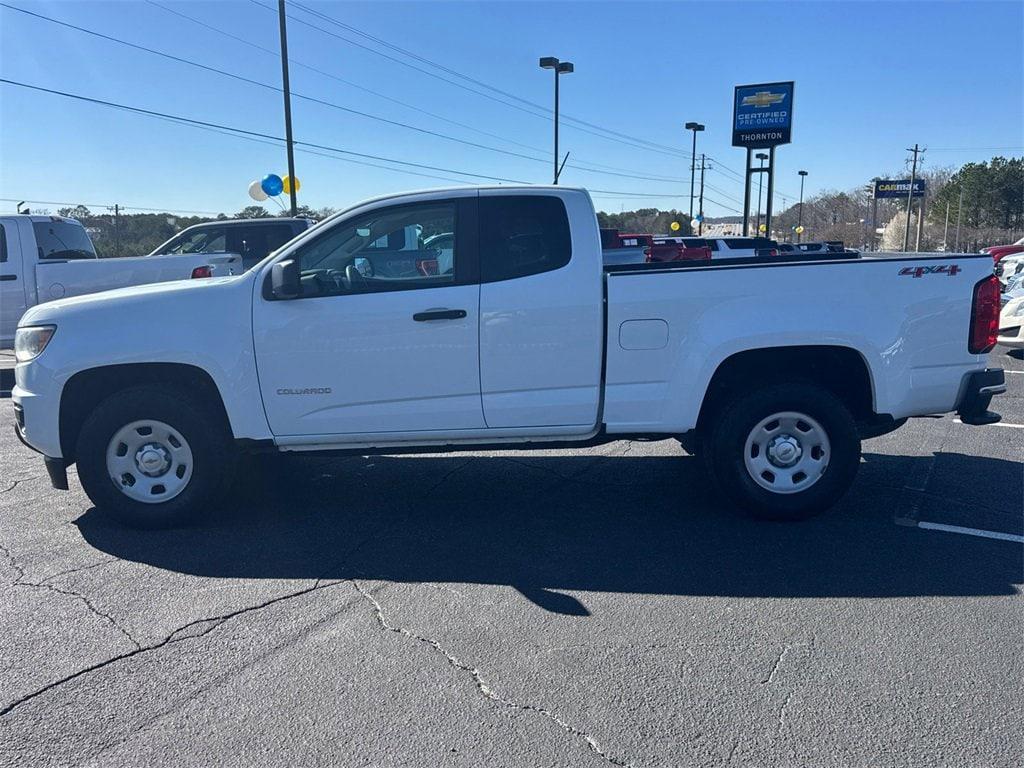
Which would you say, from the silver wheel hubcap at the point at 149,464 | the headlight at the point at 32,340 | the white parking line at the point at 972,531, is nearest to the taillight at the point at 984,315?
the white parking line at the point at 972,531

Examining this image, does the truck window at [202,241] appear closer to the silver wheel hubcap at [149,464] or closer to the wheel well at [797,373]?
the silver wheel hubcap at [149,464]

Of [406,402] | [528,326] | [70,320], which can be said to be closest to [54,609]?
[70,320]

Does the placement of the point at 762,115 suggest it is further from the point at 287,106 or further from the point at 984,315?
the point at 984,315

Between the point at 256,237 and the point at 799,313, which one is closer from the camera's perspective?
the point at 799,313

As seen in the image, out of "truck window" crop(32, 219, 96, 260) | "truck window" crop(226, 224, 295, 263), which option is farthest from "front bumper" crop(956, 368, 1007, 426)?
"truck window" crop(32, 219, 96, 260)

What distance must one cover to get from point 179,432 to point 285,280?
1173mm

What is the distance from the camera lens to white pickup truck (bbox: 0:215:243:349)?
36.4 ft

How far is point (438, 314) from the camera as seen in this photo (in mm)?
4902

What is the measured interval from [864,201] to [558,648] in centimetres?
11576

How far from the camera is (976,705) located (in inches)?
124

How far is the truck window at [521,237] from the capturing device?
501 centimetres

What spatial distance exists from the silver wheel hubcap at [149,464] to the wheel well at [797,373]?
3313 millimetres

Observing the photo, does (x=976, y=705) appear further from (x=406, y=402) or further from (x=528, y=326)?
(x=406, y=402)

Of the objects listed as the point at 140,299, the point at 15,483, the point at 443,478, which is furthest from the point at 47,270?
the point at 443,478
